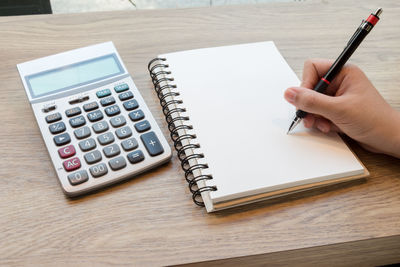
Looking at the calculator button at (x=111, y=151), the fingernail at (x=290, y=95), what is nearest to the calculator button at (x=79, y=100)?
the calculator button at (x=111, y=151)

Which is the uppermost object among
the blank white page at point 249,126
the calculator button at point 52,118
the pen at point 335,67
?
the pen at point 335,67

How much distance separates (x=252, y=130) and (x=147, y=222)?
0.20 meters

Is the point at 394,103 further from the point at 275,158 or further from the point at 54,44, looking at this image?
the point at 54,44

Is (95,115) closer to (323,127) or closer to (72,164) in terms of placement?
(72,164)

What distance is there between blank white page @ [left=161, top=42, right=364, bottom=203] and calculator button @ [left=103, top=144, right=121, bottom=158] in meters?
0.12

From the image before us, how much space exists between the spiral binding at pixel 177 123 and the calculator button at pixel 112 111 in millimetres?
75

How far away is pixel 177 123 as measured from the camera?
24.5 inches

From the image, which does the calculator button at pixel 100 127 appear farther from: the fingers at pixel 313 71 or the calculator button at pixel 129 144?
the fingers at pixel 313 71

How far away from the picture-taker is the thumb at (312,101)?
568mm

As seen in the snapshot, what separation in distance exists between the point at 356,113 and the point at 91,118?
375 mm

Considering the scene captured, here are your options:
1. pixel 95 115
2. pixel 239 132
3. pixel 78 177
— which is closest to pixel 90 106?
pixel 95 115

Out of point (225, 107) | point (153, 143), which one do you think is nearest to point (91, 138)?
point (153, 143)

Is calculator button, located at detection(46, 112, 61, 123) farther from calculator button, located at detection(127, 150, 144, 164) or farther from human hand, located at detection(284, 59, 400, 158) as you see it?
human hand, located at detection(284, 59, 400, 158)

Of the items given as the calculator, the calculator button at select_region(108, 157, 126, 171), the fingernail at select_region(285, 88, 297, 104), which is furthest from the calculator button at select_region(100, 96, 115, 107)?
the fingernail at select_region(285, 88, 297, 104)
